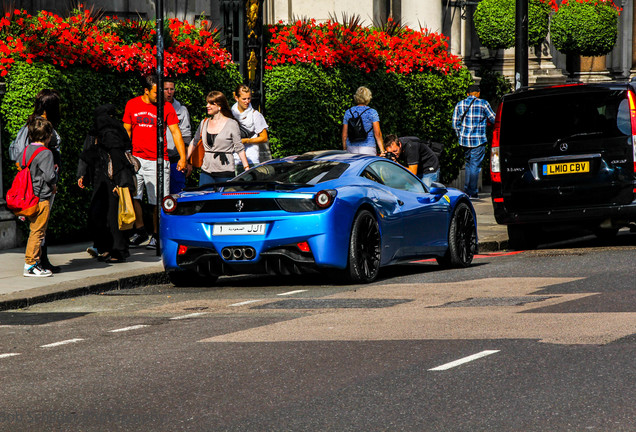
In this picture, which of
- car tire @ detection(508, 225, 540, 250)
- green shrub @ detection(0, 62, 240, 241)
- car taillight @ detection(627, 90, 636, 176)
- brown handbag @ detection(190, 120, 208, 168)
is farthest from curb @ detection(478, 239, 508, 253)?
green shrub @ detection(0, 62, 240, 241)

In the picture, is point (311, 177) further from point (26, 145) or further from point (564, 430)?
point (564, 430)

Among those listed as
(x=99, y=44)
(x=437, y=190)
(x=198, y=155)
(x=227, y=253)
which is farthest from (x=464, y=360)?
(x=99, y=44)

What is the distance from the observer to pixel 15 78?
47.5 feet

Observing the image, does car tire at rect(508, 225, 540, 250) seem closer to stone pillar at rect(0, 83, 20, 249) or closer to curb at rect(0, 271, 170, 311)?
curb at rect(0, 271, 170, 311)

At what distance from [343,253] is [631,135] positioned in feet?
14.6

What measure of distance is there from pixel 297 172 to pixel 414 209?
131 centimetres

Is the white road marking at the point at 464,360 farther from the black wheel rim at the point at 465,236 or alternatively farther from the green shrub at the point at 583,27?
the green shrub at the point at 583,27

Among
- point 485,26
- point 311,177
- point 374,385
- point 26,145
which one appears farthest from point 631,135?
point 485,26

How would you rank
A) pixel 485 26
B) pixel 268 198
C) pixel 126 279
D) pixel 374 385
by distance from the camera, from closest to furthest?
1. pixel 374 385
2. pixel 268 198
3. pixel 126 279
4. pixel 485 26

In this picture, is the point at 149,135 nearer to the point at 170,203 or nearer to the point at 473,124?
the point at 170,203

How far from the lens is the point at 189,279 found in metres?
11.9

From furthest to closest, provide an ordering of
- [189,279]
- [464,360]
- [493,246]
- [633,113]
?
[493,246] < [633,113] < [189,279] < [464,360]

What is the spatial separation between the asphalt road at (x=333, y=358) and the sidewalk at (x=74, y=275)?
8.0 inches

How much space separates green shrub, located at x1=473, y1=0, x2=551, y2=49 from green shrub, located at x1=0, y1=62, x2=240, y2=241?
1385cm
